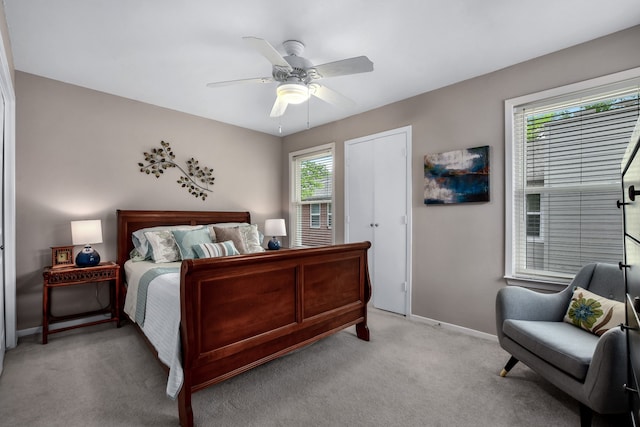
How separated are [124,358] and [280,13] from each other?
2.88 metres

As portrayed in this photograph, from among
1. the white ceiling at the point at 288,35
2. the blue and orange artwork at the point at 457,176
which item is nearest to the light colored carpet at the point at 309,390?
the blue and orange artwork at the point at 457,176

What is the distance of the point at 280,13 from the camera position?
6.68 feet

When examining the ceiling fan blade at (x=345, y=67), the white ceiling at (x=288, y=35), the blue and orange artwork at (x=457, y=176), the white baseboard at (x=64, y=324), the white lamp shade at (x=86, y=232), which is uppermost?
the white ceiling at (x=288, y=35)

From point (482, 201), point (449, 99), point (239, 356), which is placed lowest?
point (239, 356)

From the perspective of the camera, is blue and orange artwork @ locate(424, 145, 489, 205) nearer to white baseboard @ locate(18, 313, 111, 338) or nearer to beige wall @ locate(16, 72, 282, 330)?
beige wall @ locate(16, 72, 282, 330)

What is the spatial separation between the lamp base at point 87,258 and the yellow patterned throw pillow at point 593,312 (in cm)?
403

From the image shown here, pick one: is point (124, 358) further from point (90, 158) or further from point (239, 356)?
point (90, 158)

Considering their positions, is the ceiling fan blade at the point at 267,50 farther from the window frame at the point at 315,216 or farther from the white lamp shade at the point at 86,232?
the window frame at the point at 315,216

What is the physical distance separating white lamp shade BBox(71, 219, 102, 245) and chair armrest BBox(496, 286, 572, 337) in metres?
3.63

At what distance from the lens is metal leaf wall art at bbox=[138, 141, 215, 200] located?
12.1ft

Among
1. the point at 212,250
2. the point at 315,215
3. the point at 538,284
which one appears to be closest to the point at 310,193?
the point at 315,215

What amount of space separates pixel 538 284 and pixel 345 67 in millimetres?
2372

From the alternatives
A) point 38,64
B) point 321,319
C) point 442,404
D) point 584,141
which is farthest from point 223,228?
point 584,141

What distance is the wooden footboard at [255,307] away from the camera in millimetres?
1700
